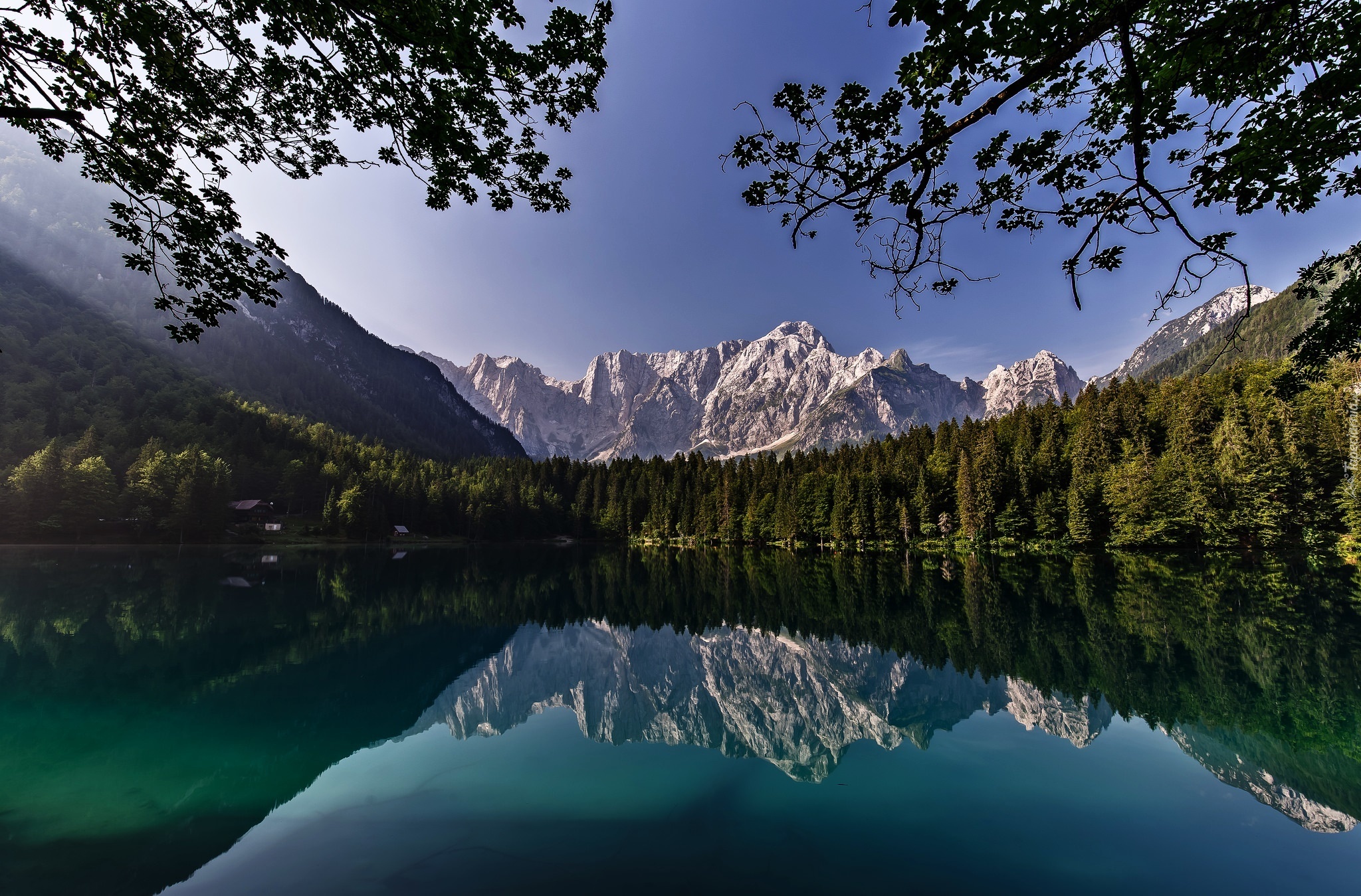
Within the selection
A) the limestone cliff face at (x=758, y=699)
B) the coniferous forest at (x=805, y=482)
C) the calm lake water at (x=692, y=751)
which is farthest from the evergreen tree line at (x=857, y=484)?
the limestone cliff face at (x=758, y=699)

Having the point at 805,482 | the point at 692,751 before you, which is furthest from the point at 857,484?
the point at 692,751

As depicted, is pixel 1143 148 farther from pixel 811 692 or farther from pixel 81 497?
pixel 81 497

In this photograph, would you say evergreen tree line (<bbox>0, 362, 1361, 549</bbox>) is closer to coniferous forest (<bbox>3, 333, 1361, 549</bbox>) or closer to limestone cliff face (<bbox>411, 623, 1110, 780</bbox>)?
coniferous forest (<bbox>3, 333, 1361, 549</bbox>)

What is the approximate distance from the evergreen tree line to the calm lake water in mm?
10436

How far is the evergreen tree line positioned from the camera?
153 ft

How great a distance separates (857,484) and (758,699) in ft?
217

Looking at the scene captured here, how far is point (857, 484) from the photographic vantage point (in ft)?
254

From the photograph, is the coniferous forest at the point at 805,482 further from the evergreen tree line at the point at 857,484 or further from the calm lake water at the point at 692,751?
the calm lake water at the point at 692,751

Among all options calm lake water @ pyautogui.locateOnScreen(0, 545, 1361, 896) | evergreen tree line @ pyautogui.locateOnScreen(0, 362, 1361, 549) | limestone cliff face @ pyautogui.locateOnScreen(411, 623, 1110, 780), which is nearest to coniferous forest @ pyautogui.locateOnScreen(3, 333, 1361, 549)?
evergreen tree line @ pyautogui.locateOnScreen(0, 362, 1361, 549)

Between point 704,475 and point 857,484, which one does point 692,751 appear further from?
point 704,475

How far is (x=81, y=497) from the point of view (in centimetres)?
6750

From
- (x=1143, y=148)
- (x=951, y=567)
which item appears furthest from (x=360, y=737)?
(x=951, y=567)

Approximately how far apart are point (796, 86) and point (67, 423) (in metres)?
138

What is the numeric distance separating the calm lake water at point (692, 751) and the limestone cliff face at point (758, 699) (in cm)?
13
